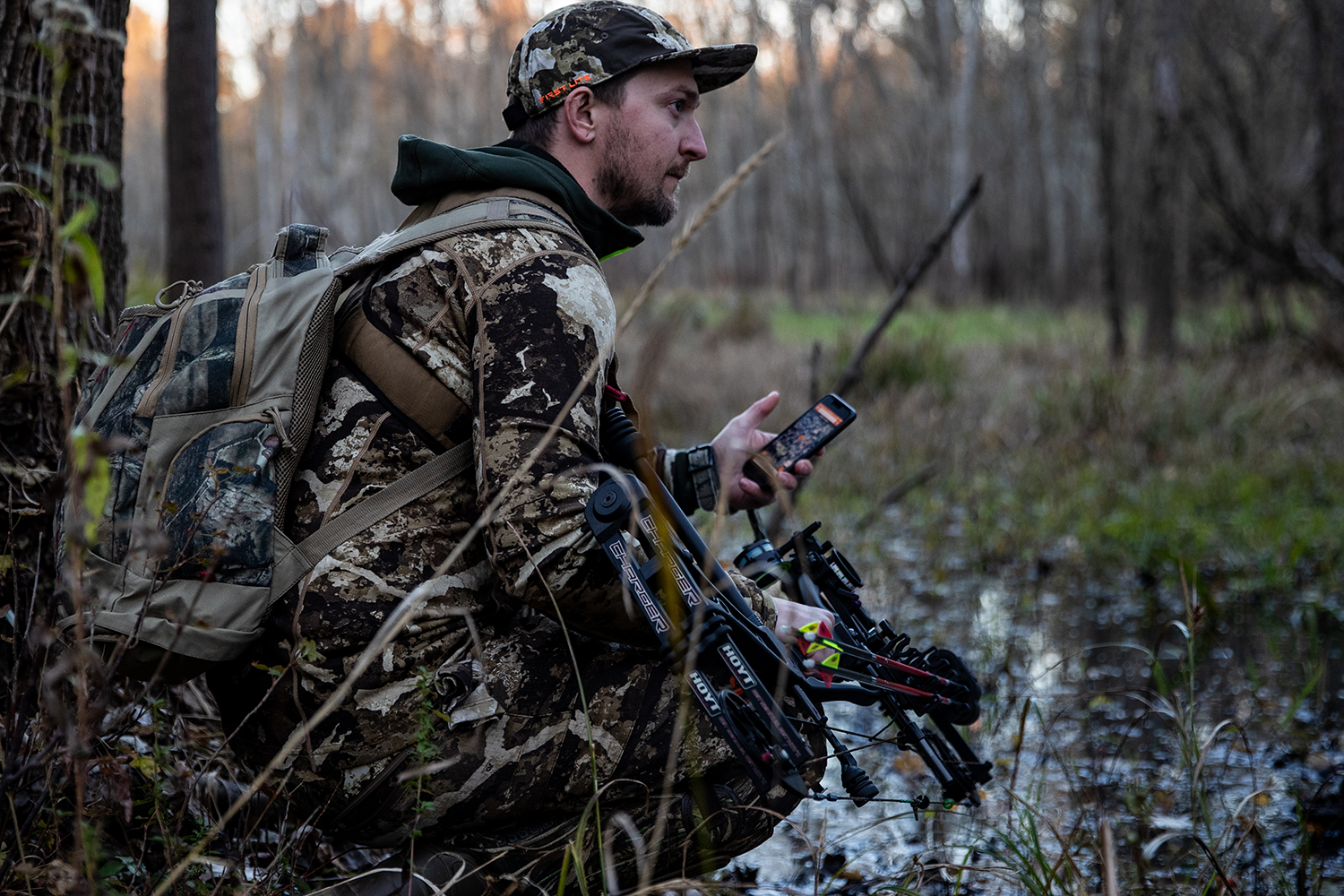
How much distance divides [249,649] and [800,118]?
26229 mm

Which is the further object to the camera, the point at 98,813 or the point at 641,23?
the point at 641,23

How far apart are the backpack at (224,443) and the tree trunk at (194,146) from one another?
1.70 m

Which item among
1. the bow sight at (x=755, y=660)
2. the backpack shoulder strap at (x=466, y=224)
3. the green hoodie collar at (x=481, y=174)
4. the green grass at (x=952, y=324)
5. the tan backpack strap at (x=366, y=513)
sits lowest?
the green grass at (x=952, y=324)

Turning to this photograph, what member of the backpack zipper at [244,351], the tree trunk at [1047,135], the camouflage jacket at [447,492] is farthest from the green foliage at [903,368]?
the tree trunk at [1047,135]

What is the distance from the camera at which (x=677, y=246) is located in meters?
1.41

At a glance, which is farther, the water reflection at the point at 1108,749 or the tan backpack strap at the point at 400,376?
the water reflection at the point at 1108,749

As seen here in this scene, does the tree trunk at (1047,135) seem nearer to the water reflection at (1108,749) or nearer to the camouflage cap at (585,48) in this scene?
the water reflection at (1108,749)

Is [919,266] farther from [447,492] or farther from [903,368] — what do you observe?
[903,368]

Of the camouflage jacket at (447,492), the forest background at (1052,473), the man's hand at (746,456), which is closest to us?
the camouflage jacket at (447,492)

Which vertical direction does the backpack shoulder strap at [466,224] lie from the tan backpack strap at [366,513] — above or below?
above

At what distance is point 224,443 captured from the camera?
5.90 ft

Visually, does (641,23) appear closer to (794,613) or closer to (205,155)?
(794,613)

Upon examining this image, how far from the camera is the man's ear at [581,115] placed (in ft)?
7.42

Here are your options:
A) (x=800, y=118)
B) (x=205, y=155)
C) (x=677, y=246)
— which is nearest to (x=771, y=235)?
(x=800, y=118)
